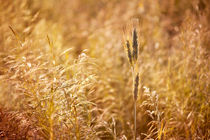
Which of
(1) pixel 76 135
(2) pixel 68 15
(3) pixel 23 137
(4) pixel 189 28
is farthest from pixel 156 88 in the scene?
(2) pixel 68 15

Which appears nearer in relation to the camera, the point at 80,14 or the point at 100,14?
the point at 100,14

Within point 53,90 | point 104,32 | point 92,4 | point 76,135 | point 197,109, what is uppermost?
point 92,4

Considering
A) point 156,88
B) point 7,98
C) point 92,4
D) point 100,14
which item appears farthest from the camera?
point 92,4

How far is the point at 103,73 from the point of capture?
2.05 m

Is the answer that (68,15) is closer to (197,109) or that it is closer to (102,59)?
(102,59)

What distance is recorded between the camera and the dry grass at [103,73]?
47.6 inches

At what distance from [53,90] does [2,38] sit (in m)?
1.18

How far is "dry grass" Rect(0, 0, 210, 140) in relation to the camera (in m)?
1.21

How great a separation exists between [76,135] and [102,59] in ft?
4.00

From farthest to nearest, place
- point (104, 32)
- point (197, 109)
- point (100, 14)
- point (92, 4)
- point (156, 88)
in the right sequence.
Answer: point (92, 4) < point (100, 14) < point (104, 32) < point (156, 88) < point (197, 109)

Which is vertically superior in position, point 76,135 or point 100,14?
point 100,14

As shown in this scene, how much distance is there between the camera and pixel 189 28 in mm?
1561

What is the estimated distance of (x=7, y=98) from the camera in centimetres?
150

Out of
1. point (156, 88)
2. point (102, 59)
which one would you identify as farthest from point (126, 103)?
point (102, 59)
